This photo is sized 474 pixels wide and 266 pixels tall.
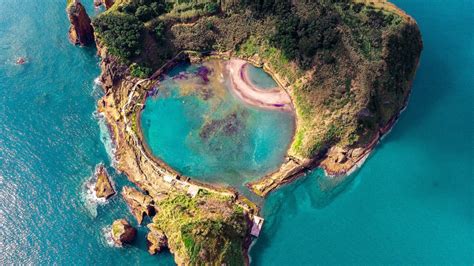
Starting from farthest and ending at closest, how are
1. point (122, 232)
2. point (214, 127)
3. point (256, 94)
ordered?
point (256, 94)
point (214, 127)
point (122, 232)

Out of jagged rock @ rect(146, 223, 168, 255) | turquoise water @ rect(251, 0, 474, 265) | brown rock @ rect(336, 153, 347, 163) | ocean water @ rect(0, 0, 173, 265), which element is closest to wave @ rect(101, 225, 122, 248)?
ocean water @ rect(0, 0, 173, 265)

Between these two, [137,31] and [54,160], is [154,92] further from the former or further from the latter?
[54,160]

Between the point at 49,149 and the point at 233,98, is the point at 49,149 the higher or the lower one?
the lower one

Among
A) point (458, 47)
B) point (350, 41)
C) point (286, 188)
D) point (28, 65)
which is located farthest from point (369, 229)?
point (28, 65)

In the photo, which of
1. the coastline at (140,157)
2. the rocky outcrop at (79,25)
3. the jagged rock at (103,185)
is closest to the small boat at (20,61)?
the rocky outcrop at (79,25)

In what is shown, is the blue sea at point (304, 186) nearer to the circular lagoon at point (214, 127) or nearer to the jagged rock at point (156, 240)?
the jagged rock at point (156, 240)

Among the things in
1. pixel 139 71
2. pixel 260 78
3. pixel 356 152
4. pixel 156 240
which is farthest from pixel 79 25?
pixel 356 152

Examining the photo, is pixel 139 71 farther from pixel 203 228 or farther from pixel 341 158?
pixel 341 158
